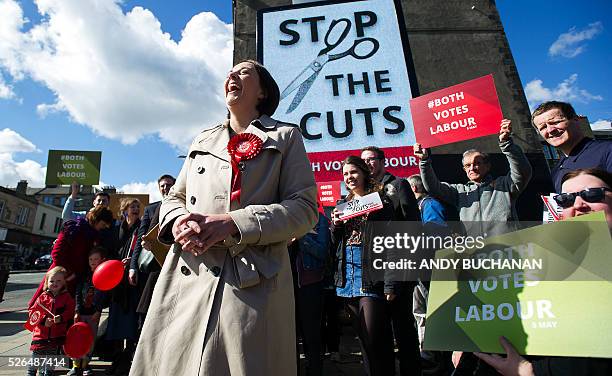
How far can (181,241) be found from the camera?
1147mm

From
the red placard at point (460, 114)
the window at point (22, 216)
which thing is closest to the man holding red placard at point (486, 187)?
the red placard at point (460, 114)

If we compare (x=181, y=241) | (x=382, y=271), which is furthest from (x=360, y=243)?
(x=181, y=241)

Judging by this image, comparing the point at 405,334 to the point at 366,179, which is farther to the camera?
the point at 366,179

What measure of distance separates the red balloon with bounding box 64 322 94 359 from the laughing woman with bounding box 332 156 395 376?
7.56ft

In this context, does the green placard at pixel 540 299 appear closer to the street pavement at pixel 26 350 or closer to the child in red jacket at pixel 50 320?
the street pavement at pixel 26 350

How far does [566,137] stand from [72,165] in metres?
18.9

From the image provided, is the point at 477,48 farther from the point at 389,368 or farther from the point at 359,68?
the point at 389,368

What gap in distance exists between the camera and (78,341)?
2961 millimetres

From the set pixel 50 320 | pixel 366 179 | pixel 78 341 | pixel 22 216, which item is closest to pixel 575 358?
pixel 366 179

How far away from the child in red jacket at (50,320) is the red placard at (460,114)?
415cm

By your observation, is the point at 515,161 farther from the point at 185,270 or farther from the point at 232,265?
the point at 185,270

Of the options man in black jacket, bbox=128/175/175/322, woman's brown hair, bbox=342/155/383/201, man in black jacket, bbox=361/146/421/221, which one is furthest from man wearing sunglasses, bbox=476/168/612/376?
man in black jacket, bbox=128/175/175/322

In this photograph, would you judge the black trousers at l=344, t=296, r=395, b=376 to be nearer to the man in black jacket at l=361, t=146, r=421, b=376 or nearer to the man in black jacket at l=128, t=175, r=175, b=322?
the man in black jacket at l=361, t=146, r=421, b=376

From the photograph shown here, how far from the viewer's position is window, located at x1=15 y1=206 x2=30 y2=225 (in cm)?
3912
